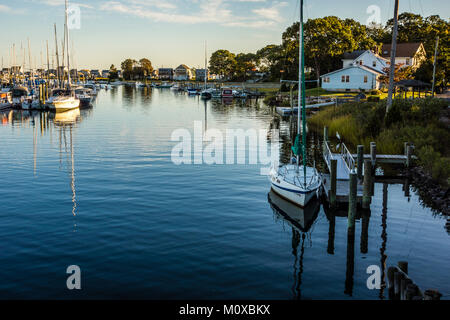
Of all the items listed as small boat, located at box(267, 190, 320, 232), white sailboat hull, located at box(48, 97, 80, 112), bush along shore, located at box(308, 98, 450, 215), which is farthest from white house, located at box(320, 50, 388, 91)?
small boat, located at box(267, 190, 320, 232)

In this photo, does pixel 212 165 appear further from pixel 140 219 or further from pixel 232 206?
pixel 140 219

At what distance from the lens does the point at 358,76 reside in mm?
92625

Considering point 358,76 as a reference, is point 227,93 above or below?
below

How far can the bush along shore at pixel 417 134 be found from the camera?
2611 centimetres

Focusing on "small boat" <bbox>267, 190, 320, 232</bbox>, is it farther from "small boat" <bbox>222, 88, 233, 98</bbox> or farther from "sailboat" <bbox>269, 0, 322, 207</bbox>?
"small boat" <bbox>222, 88, 233, 98</bbox>

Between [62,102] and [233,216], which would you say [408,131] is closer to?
[233,216]

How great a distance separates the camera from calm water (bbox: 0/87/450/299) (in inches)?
567

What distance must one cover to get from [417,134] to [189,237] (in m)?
23.0

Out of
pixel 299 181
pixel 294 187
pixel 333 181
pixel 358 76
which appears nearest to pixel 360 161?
pixel 333 181

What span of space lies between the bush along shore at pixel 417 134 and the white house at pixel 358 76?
157ft

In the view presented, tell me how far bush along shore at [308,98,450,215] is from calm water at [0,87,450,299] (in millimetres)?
1758

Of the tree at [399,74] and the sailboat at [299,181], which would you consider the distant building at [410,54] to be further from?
the sailboat at [299,181]

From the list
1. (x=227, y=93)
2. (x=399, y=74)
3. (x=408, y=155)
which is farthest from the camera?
(x=227, y=93)
